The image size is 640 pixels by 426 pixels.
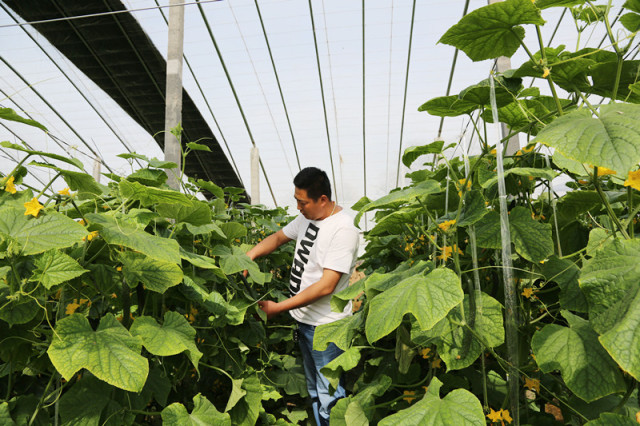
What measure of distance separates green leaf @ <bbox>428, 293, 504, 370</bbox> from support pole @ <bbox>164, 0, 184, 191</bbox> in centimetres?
254

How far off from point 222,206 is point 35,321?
4.43 feet

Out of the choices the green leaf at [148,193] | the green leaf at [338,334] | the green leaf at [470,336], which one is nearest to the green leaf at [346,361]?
the green leaf at [338,334]

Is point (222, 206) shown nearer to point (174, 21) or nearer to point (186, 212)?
point (186, 212)

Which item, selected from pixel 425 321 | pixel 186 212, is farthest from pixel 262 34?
pixel 425 321

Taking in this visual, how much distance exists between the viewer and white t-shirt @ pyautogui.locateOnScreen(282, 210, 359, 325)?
230cm

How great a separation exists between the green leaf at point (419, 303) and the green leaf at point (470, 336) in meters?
0.14

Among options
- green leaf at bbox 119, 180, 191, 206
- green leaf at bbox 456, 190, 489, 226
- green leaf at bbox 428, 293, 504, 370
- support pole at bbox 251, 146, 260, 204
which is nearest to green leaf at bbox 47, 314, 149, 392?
green leaf at bbox 119, 180, 191, 206

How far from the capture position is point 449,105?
112 centimetres

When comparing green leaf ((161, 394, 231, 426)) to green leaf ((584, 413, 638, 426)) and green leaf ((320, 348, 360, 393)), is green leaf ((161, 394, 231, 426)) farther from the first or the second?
green leaf ((584, 413, 638, 426))

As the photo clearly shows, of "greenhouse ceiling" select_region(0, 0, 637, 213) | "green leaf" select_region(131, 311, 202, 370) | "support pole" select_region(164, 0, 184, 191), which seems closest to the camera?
"green leaf" select_region(131, 311, 202, 370)

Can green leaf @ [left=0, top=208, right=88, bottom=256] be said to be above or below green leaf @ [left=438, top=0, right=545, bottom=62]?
below

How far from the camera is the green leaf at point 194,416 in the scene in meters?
1.24

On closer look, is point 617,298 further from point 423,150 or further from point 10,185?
point 10,185

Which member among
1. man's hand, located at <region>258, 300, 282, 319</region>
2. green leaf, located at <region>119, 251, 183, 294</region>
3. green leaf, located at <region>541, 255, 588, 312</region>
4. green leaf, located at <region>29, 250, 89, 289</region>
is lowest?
man's hand, located at <region>258, 300, 282, 319</region>
